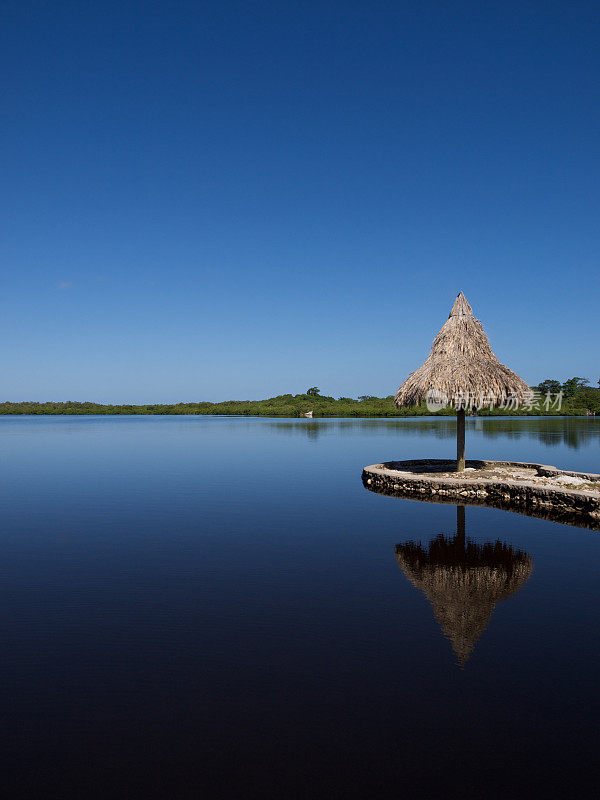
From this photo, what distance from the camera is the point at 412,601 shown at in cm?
657

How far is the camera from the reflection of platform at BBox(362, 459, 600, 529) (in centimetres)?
1136

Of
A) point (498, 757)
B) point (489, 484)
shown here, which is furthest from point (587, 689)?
point (489, 484)

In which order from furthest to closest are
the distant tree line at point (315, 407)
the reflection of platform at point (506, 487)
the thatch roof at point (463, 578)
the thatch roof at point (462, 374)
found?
the distant tree line at point (315, 407)
the thatch roof at point (462, 374)
the reflection of platform at point (506, 487)
the thatch roof at point (463, 578)

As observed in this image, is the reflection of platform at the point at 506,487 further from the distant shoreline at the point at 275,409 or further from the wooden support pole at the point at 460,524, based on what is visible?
the distant shoreline at the point at 275,409

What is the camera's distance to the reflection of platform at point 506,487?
11359mm

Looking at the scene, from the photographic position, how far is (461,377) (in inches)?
617

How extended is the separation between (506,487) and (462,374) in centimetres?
433

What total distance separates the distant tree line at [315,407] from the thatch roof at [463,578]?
64.8 metres

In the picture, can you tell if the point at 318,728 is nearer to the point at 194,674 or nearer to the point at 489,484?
the point at 194,674

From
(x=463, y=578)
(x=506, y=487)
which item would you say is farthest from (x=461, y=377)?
(x=463, y=578)

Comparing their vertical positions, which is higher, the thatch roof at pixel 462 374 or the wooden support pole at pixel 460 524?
the thatch roof at pixel 462 374

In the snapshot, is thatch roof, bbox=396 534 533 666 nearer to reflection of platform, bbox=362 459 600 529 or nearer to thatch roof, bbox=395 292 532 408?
reflection of platform, bbox=362 459 600 529

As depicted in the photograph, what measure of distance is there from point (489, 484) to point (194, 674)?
10.6 metres

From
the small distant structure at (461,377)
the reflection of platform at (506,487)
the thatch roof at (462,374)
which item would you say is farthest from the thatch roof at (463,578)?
the thatch roof at (462,374)
